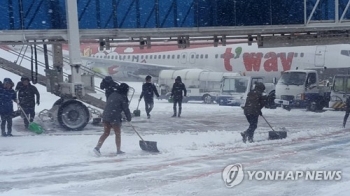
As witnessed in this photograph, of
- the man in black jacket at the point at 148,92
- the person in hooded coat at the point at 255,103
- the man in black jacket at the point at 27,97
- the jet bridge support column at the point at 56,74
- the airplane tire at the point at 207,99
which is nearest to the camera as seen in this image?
the person in hooded coat at the point at 255,103

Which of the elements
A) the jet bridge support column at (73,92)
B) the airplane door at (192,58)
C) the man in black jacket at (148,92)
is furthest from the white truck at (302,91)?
the airplane door at (192,58)

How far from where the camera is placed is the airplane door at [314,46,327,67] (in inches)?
1383

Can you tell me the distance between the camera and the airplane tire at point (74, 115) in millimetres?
19328

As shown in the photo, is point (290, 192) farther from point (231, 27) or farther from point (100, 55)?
point (100, 55)

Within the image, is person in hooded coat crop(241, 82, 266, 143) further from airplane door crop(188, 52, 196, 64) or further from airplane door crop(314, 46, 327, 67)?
airplane door crop(188, 52, 196, 64)

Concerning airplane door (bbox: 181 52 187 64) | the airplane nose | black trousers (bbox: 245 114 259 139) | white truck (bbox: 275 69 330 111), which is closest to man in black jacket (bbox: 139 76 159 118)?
white truck (bbox: 275 69 330 111)

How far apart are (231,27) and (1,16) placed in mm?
7713

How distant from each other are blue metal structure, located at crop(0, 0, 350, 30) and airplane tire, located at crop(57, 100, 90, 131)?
257 centimetres

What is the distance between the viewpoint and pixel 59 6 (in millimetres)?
20141

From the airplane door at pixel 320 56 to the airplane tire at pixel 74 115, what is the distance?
19326 millimetres

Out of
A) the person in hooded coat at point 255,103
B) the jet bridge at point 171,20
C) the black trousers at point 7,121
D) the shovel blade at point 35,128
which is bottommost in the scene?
the shovel blade at point 35,128

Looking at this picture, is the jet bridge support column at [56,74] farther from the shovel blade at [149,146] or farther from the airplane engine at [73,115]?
the shovel blade at [149,146]

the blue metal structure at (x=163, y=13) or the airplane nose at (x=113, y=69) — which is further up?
the blue metal structure at (x=163, y=13)

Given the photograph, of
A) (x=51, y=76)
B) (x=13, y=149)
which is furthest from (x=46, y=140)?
(x=51, y=76)
